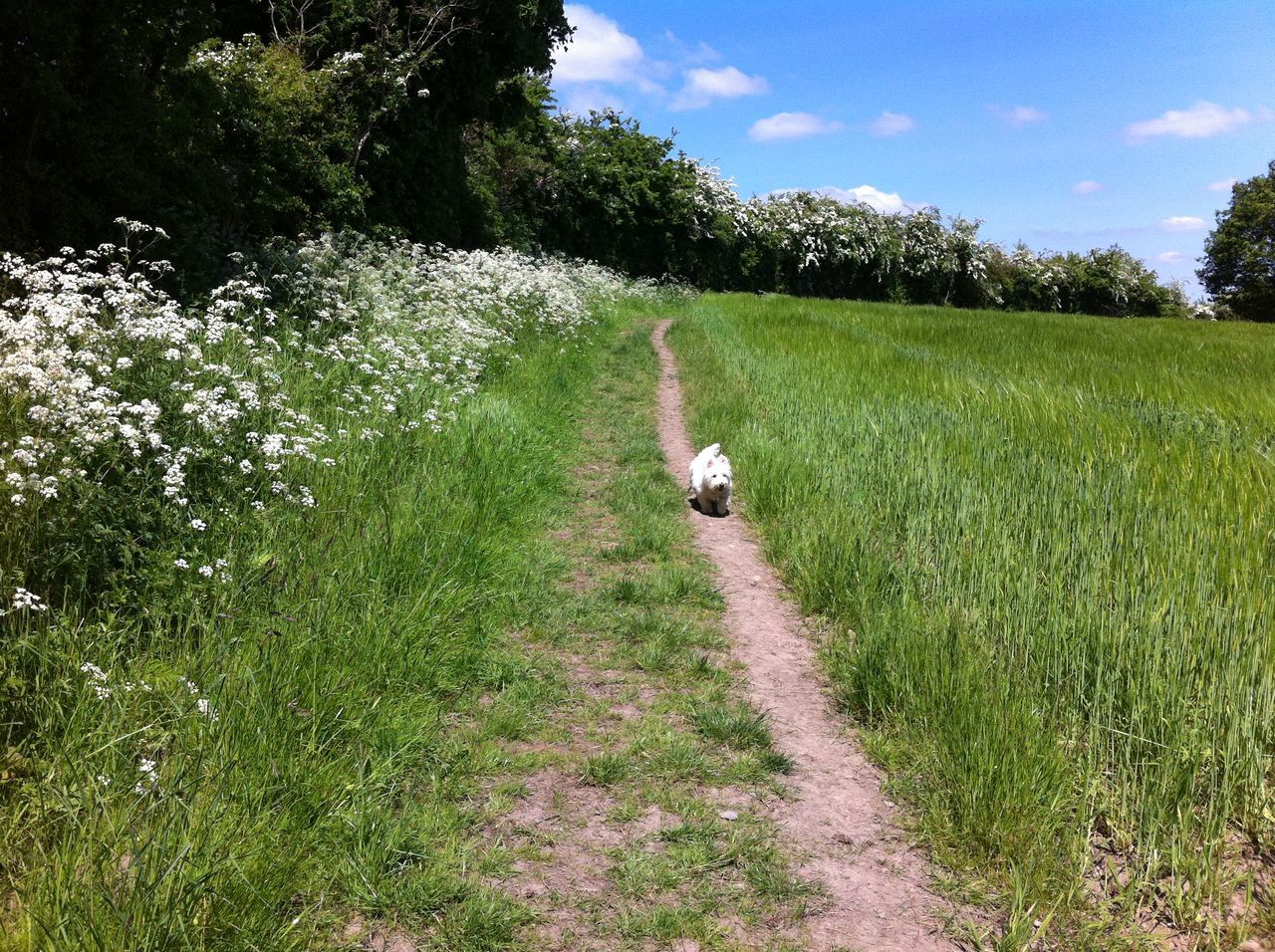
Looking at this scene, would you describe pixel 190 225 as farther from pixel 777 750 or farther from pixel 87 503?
pixel 777 750

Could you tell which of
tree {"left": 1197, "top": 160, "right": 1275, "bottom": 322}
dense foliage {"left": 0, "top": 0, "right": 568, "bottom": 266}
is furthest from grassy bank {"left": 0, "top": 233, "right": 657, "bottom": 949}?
tree {"left": 1197, "top": 160, "right": 1275, "bottom": 322}

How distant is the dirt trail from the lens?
2.43m

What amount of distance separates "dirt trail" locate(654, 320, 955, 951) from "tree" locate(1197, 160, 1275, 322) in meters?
61.3

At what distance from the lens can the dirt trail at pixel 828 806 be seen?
2432mm

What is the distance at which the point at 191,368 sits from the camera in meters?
4.66

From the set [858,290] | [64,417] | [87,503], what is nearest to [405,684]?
[87,503]

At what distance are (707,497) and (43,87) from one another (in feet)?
20.6

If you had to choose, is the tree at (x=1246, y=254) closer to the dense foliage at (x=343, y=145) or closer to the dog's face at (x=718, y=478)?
the dense foliage at (x=343, y=145)

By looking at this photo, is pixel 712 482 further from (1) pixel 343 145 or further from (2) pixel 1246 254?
(2) pixel 1246 254

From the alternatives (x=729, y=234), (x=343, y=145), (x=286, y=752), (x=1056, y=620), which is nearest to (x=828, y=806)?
(x=1056, y=620)

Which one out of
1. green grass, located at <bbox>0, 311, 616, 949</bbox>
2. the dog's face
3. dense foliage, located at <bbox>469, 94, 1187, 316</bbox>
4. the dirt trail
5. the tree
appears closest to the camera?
green grass, located at <bbox>0, 311, 616, 949</bbox>

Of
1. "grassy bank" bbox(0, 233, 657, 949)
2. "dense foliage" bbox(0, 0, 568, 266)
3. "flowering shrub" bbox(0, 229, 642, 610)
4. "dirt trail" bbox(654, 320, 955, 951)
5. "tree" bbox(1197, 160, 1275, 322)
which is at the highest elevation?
"tree" bbox(1197, 160, 1275, 322)

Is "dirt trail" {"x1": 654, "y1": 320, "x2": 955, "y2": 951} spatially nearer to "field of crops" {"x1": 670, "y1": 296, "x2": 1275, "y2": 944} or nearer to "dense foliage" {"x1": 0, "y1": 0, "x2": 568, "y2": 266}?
"field of crops" {"x1": 670, "y1": 296, "x2": 1275, "y2": 944}

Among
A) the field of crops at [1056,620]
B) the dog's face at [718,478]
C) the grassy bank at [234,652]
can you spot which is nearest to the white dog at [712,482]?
the dog's face at [718,478]
